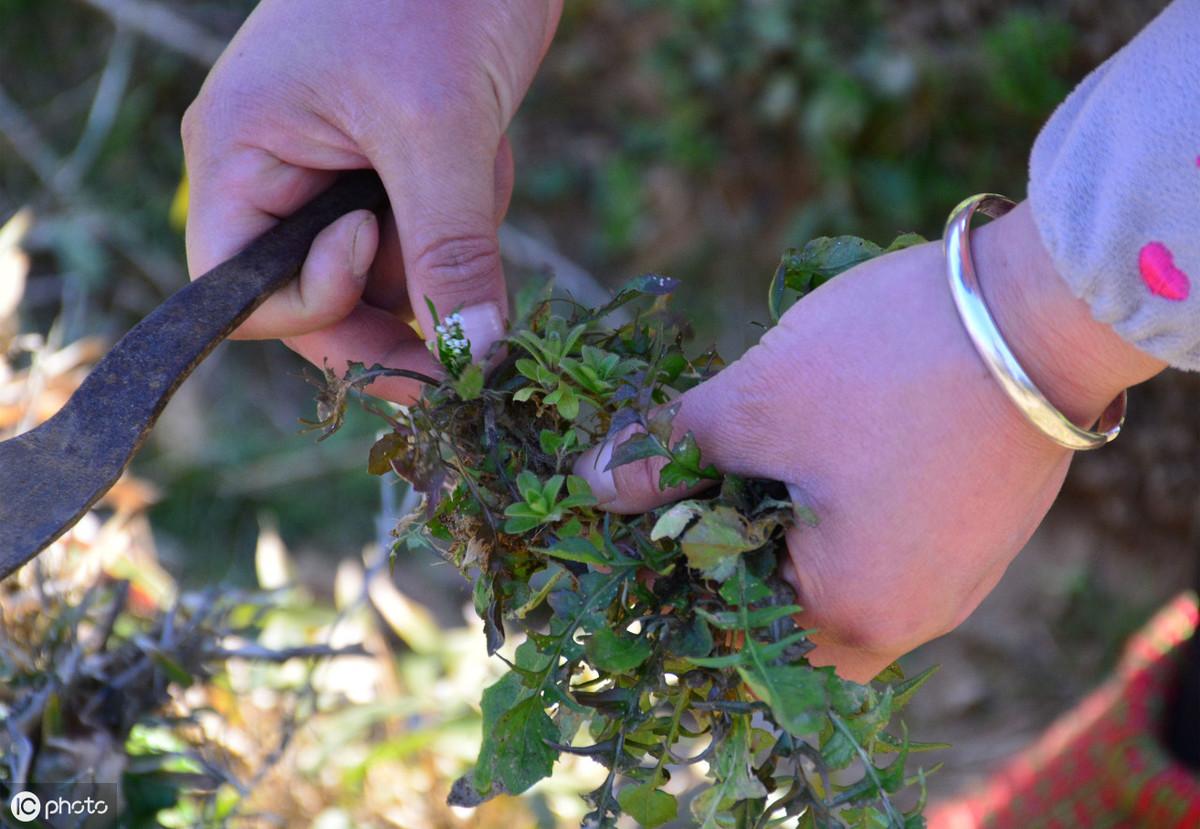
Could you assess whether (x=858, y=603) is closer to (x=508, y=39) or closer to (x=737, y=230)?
(x=508, y=39)

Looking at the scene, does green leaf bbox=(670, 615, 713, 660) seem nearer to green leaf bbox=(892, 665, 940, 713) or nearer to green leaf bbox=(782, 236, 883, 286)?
green leaf bbox=(892, 665, 940, 713)

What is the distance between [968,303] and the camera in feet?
2.85

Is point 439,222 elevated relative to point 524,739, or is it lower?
elevated

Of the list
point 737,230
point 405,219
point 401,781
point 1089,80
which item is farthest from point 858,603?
point 737,230

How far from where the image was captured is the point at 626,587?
88 centimetres

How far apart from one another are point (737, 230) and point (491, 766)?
281cm

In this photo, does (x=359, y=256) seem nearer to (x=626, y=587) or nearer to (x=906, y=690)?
(x=626, y=587)

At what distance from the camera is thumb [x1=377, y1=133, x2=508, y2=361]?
1135 mm

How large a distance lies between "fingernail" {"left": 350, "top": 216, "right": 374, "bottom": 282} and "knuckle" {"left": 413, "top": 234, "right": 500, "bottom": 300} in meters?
0.05

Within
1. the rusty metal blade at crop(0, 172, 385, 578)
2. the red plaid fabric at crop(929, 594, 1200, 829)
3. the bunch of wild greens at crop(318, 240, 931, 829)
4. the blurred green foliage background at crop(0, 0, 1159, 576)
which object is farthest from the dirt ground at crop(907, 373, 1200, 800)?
the rusty metal blade at crop(0, 172, 385, 578)

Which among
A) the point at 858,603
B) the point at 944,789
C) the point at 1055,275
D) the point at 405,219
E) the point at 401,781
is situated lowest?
the point at 944,789

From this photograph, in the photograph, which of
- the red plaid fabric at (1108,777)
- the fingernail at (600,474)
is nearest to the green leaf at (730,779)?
the fingernail at (600,474)

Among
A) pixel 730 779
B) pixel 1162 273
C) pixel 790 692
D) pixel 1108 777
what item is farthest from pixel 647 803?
pixel 1108 777

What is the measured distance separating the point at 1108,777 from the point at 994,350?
56.6 inches
